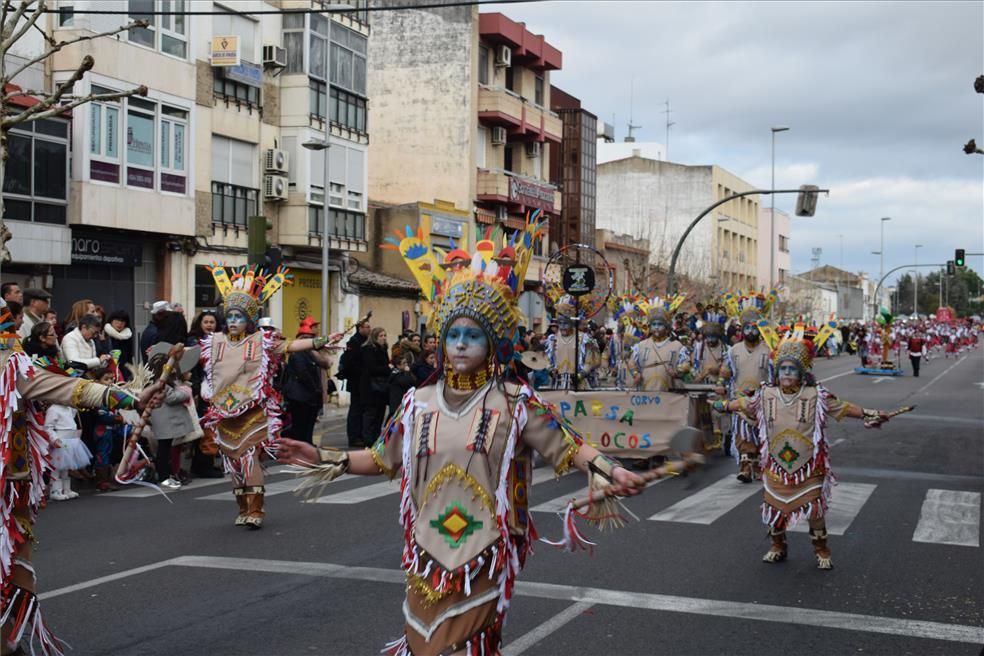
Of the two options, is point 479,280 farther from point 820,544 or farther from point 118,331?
point 118,331

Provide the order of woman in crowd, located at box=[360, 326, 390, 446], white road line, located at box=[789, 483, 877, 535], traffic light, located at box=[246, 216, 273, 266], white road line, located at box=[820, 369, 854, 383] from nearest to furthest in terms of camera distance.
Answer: white road line, located at box=[789, 483, 877, 535], woman in crowd, located at box=[360, 326, 390, 446], traffic light, located at box=[246, 216, 273, 266], white road line, located at box=[820, 369, 854, 383]

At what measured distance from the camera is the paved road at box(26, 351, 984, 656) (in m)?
6.67

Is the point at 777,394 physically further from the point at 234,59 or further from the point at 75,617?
the point at 234,59

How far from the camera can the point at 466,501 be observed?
16.0ft

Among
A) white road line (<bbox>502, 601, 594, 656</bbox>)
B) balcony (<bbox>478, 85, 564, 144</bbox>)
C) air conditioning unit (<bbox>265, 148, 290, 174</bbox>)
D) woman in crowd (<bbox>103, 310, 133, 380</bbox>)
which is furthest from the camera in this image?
balcony (<bbox>478, 85, 564, 144</bbox>)

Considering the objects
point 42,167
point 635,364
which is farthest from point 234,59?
point 635,364

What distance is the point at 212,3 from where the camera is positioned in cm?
2542

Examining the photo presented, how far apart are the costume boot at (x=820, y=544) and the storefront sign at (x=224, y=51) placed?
65.9 feet

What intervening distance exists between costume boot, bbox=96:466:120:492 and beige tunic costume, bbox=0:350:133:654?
23.5 feet

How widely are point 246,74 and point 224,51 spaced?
116 centimetres

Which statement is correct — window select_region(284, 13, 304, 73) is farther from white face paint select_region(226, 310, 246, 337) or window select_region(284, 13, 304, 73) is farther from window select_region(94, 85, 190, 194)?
white face paint select_region(226, 310, 246, 337)

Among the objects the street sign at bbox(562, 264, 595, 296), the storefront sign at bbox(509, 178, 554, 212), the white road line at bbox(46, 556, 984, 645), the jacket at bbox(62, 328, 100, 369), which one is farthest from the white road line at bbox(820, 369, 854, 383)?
the white road line at bbox(46, 556, 984, 645)

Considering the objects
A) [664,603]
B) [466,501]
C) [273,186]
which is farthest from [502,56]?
[466,501]

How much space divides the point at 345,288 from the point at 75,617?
2456 centimetres
